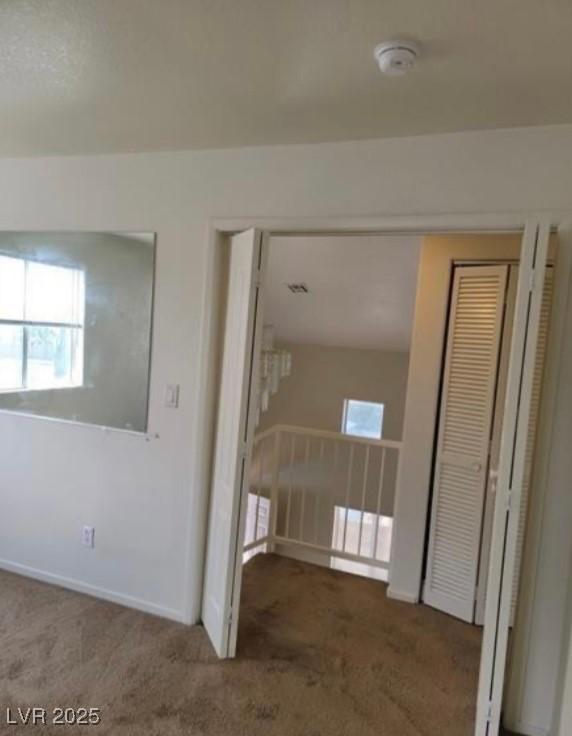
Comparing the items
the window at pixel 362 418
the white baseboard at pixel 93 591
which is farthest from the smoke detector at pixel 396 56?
the window at pixel 362 418

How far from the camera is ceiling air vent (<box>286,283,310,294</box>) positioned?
4223 mm

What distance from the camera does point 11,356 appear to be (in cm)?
297

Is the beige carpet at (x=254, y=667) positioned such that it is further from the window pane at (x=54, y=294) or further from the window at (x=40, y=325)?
the window pane at (x=54, y=294)

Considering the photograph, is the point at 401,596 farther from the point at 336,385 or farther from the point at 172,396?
the point at 336,385

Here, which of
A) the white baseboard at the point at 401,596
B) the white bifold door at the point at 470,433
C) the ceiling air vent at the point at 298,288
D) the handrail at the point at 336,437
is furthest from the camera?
the ceiling air vent at the point at 298,288

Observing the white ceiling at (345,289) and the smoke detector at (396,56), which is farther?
the white ceiling at (345,289)

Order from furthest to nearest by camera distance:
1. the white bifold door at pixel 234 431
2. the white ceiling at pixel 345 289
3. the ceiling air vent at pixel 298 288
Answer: the ceiling air vent at pixel 298 288 < the white ceiling at pixel 345 289 < the white bifold door at pixel 234 431

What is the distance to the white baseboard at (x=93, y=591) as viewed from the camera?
2.65 metres

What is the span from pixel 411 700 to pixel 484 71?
2.48 metres

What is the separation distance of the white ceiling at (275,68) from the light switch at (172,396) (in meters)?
1.21

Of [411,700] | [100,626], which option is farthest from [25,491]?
[411,700]

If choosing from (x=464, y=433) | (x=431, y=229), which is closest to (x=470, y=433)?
(x=464, y=433)

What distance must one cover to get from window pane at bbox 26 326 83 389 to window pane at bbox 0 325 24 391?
0.07 meters

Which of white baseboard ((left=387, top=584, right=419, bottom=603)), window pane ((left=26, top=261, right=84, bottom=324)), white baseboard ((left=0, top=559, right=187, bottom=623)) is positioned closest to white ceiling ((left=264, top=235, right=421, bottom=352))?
window pane ((left=26, top=261, right=84, bottom=324))
